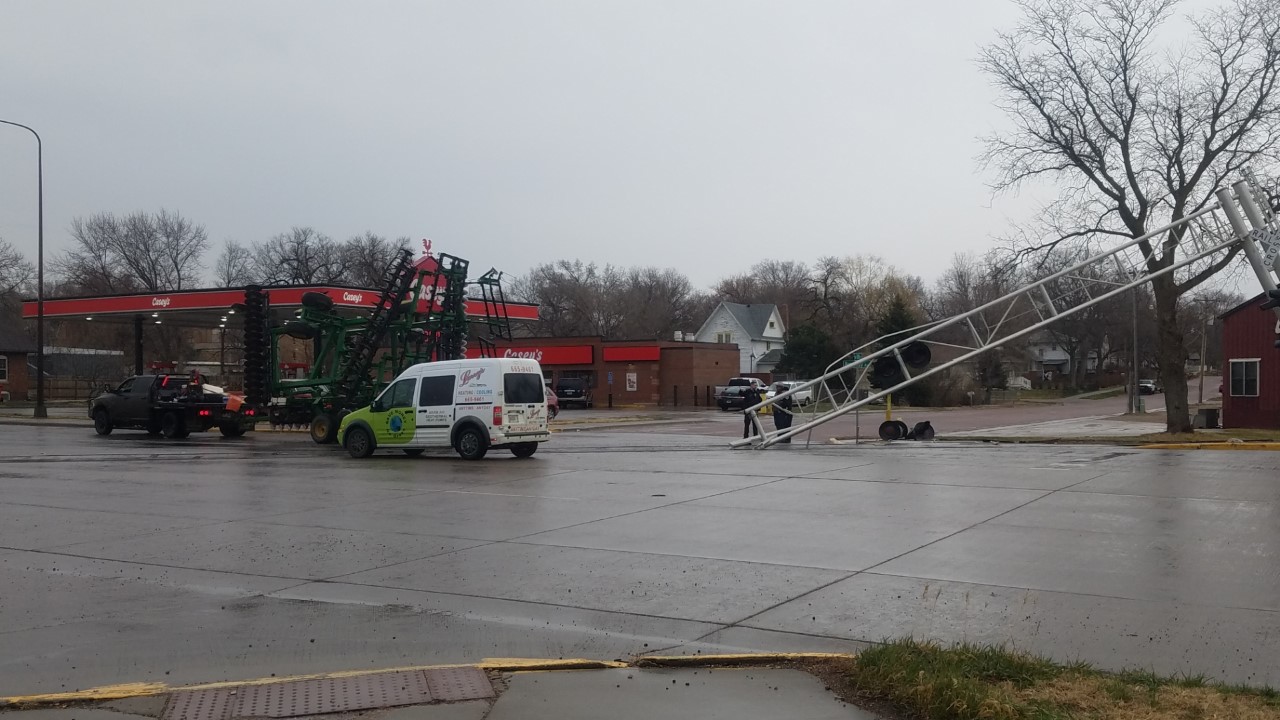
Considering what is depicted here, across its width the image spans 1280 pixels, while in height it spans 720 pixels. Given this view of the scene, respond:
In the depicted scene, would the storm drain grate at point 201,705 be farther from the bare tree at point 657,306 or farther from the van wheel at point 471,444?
the bare tree at point 657,306

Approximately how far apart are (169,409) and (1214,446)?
27.5m

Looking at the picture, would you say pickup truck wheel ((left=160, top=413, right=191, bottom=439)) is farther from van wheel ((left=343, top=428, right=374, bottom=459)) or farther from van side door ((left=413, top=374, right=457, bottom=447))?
Result: van side door ((left=413, top=374, right=457, bottom=447))

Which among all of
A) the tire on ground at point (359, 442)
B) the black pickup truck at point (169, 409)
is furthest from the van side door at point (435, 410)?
the black pickup truck at point (169, 409)

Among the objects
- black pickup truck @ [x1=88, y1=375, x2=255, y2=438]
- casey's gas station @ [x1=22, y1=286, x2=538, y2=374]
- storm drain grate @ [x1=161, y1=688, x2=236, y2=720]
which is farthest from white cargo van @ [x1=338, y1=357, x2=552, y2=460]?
casey's gas station @ [x1=22, y1=286, x2=538, y2=374]

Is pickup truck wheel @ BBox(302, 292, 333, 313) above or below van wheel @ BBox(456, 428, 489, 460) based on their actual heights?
above

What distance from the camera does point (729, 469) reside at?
18.8 metres

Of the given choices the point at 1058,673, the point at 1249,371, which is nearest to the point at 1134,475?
the point at 1058,673

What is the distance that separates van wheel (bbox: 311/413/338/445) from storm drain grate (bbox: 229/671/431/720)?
889 inches

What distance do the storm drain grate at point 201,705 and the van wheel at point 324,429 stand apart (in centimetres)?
2258

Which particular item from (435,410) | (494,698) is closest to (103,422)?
(435,410)

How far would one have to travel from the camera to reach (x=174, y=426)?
3039 cm

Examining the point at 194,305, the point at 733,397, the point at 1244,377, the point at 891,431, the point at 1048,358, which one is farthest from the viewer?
the point at 1048,358

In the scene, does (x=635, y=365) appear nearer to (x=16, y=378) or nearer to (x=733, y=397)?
(x=733, y=397)

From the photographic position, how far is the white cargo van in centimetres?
2117
